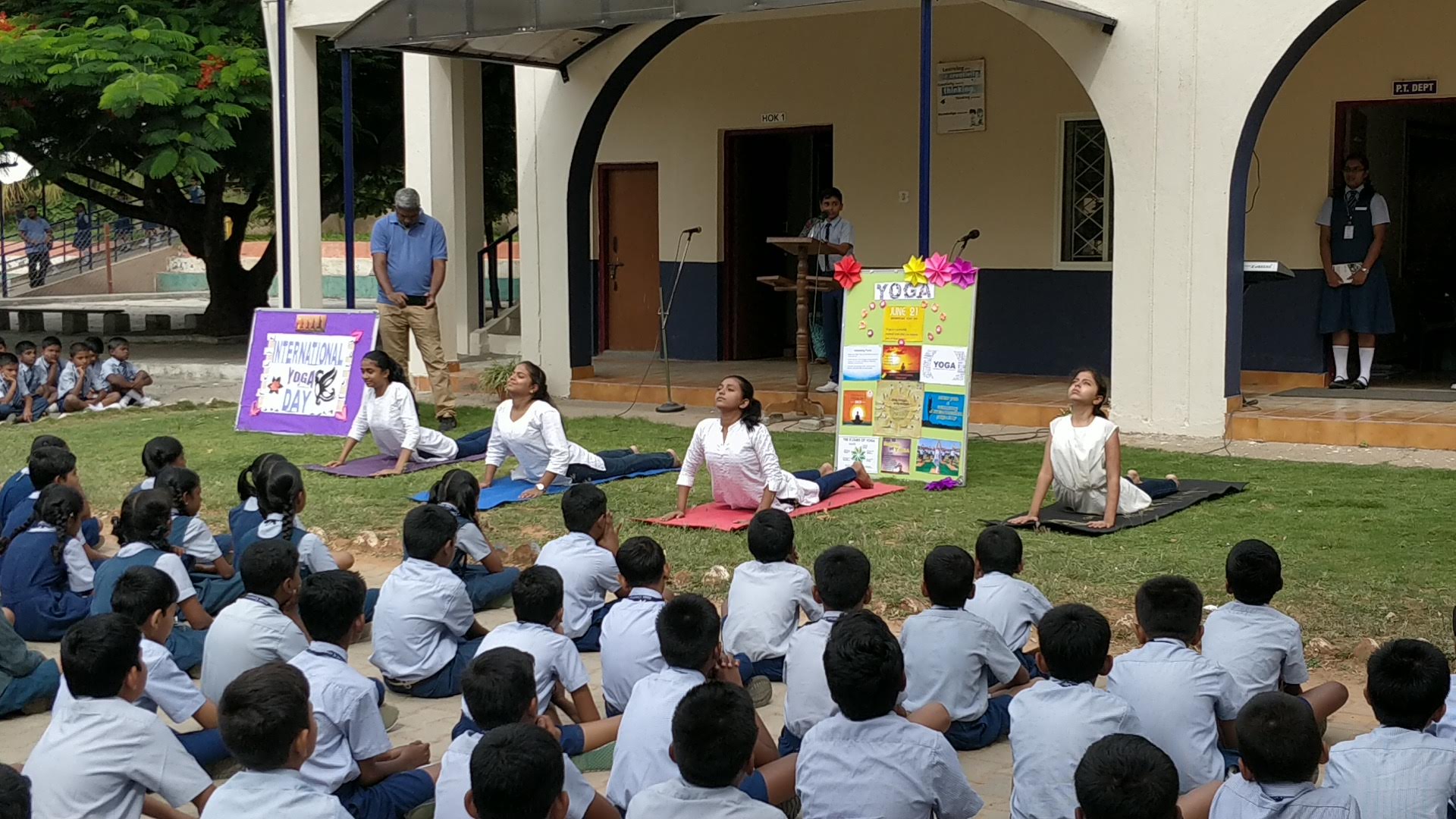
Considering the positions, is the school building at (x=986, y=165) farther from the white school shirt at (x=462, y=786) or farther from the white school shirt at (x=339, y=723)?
the white school shirt at (x=462, y=786)

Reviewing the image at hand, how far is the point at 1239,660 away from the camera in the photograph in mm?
4637

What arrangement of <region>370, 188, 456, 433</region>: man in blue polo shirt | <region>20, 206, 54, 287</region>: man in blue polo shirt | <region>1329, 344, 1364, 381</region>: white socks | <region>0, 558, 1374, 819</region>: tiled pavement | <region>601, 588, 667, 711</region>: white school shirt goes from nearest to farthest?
<region>0, 558, 1374, 819</region>: tiled pavement, <region>601, 588, 667, 711</region>: white school shirt, <region>1329, 344, 1364, 381</region>: white socks, <region>370, 188, 456, 433</region>: man in blue polo shirt, <region>20, 206, 54, 287</region>: man in blue polo shirt

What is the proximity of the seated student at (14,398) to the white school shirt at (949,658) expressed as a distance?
10910 millimetres

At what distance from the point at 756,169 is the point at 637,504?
757cm

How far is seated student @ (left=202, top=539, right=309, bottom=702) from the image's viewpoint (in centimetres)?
499

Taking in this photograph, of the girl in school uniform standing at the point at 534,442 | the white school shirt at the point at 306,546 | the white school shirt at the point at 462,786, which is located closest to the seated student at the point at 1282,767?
the white school shirt at the point at 462,786

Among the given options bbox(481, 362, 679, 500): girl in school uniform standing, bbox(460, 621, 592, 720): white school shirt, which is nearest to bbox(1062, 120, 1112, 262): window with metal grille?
bbox(481, 362, 679, 500): girl in school uniform standing

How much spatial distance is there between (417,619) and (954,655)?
6.55 feet

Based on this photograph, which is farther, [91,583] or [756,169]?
[756,169]

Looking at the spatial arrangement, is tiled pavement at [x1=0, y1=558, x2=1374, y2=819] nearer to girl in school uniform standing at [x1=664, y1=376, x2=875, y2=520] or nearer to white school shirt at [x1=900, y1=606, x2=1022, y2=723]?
white school shirt at [x1=900, y1=606, x2=1022, y2=723]

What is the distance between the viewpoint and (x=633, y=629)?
496cm

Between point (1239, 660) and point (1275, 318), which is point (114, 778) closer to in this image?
point (1239, 660)

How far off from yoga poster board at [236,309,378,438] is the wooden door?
4.88 m

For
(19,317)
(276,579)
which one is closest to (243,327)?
(19,317)
